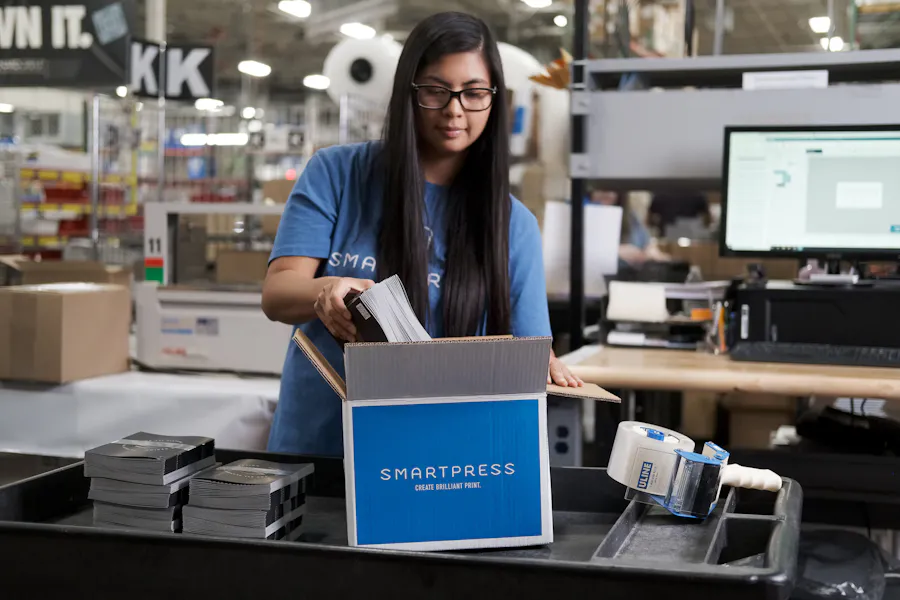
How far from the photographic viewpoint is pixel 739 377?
1868 millimetres

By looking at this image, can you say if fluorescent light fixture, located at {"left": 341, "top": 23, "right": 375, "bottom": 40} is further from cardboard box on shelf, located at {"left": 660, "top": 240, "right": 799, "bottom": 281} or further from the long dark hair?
the long dark hair

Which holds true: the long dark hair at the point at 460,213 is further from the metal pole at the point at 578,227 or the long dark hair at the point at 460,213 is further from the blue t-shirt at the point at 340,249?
the metal pole at the point at 578,227

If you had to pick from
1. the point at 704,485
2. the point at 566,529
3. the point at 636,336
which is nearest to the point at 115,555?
the point at 566,529

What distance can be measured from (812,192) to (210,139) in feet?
22.7

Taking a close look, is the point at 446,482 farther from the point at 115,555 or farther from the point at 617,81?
the point at 617,81

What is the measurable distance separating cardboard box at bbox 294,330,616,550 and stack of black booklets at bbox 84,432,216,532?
0.19 metres

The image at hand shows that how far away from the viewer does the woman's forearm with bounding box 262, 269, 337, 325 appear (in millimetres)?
1252

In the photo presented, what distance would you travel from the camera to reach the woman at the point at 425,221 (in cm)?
135

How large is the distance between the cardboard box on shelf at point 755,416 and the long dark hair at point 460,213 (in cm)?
191

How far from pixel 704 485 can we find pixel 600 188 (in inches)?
81.0

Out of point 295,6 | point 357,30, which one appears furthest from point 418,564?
point 295,6

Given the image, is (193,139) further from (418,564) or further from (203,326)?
(418,564)

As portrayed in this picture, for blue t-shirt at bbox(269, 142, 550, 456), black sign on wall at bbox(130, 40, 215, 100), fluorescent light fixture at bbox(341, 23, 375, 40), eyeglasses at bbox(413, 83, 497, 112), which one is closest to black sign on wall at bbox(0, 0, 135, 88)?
black sign on wall at bbox(130, 40, 215, 100)

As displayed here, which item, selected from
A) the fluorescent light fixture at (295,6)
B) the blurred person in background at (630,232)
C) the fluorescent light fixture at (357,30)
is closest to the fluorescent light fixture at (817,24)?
the fluorescent light fixture at (357,30)
